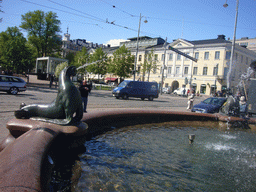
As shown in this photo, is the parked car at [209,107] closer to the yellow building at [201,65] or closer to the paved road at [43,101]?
the paved road at [43,101]

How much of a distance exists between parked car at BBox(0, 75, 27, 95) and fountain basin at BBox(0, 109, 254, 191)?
14894mm

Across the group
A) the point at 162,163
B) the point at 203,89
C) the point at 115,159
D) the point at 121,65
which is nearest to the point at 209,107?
the point at 162,163

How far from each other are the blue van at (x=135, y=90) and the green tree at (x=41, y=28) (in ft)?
116

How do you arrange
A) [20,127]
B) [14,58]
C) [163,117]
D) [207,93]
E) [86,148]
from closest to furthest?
[20,127] → [86,148] → [163,117] → [14,58] → [207,93]

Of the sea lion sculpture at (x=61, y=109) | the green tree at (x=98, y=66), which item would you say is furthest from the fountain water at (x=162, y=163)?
the green tree at (x=98, y=66)

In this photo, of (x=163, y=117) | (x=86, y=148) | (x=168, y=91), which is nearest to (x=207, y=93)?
(x=168, y=91)

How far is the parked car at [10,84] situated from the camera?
1870 cm

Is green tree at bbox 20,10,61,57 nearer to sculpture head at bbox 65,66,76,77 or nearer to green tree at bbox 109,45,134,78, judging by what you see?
green tree at bbox 109,45,134,78

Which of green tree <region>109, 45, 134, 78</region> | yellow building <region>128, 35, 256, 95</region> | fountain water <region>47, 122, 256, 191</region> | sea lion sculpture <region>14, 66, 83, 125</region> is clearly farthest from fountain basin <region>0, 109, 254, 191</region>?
green tree <region>109, 45, 134, 78</region>

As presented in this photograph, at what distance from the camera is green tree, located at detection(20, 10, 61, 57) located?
2031 inches

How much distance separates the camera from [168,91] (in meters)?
56.1

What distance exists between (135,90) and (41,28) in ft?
125

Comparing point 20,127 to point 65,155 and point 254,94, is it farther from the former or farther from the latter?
point 254,94

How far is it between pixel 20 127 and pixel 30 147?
1.38m
